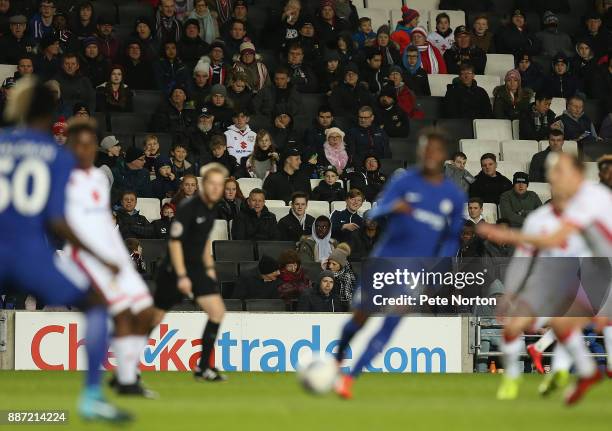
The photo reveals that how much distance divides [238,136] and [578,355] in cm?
1092

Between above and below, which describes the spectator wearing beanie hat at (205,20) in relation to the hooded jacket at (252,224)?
above

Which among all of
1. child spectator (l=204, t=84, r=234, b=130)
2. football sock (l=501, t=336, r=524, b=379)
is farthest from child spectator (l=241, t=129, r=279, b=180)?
football sock (l=501, t=336, r=524, b=379)

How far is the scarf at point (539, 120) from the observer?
80.4ft

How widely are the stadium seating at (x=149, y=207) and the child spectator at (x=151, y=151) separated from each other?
528 mm

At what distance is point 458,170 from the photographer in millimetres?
22391

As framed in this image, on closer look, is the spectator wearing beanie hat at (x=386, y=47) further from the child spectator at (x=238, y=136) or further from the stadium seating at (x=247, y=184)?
the stadium seating at (x=247, y=184)

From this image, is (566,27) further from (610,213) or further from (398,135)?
(610,213)

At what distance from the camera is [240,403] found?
12.0 meters

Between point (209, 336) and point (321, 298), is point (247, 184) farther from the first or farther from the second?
point (209, 336)

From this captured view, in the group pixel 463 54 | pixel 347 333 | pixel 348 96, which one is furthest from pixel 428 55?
pixel 347 333

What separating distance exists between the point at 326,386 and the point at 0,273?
342 cm

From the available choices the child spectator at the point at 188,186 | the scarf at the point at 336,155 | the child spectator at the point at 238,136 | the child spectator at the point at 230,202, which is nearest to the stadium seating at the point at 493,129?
the scarf at the point at 336,155

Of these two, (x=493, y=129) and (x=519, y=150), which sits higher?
(x=493, y=129)

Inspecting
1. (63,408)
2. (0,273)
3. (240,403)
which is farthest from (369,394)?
(0,273)
